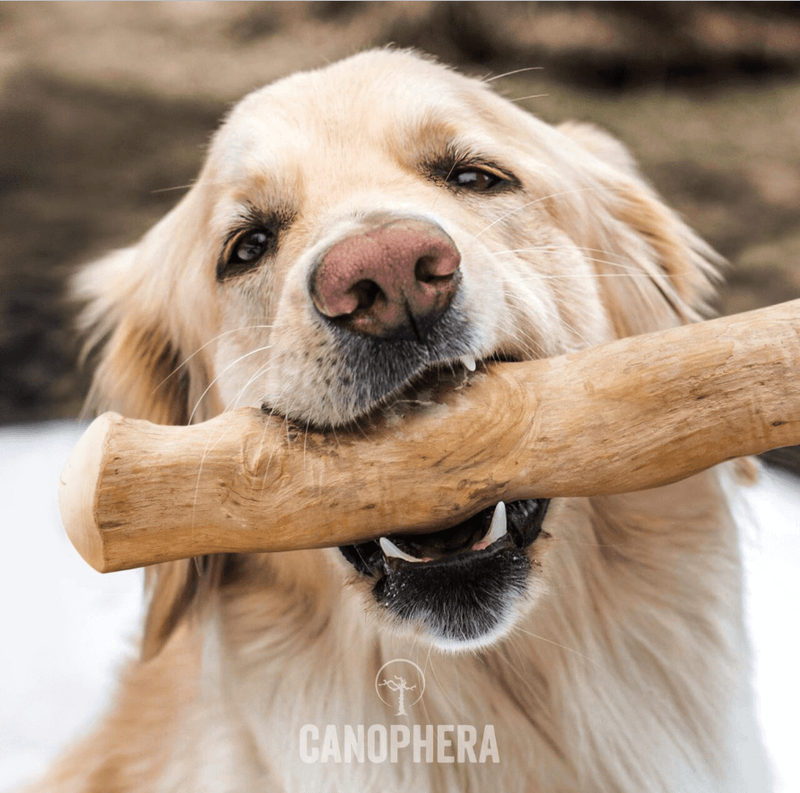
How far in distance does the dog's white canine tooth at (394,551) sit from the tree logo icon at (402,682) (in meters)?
0.31

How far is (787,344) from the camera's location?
2.66 ft

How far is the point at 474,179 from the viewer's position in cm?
118

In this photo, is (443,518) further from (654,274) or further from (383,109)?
(654,274)

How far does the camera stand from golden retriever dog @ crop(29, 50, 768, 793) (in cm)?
104

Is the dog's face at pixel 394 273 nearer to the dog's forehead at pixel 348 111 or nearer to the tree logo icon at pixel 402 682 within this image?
the dog's forehead at pixel 348 111

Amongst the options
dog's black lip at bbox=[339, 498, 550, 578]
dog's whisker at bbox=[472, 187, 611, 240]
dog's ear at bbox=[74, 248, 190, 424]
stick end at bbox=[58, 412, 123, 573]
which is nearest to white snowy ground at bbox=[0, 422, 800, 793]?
dog's ear at bbox=[74, 248, 190, 424]

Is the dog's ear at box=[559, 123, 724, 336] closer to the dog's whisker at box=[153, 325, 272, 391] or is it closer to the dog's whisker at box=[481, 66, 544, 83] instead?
the dog's whisker at box=[481, 66, 544, 83]

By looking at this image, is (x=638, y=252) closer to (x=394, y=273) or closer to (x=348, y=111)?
(x=348, y=111)

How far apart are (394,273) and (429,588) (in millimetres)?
411

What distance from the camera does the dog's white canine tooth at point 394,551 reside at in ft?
3.17

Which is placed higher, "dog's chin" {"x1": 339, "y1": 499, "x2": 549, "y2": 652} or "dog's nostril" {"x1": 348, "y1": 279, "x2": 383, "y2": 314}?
"dog's nostril" {"x1": 348, "y1": 279, "x2": 383, "y2": 314}

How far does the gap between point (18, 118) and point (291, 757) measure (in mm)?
1469

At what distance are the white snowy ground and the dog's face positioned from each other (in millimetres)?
351

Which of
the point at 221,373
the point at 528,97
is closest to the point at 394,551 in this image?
the point at 221,373
